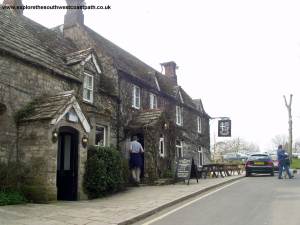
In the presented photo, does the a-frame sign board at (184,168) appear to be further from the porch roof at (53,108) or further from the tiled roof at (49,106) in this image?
the tiled roof at (49,106)

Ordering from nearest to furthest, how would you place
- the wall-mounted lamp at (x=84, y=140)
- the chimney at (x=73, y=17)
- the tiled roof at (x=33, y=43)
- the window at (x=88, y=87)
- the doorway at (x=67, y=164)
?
the doorway at (x=67, y=164)
the wall-mounted lamp at (x=84, y=140)
the tiled roof at (x=33, y=43)
the window at (x=88, y=87)
the chimney at (x=73, y=17)

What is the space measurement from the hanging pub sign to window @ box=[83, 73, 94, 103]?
745 inches

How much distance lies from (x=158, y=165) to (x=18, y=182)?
32.0 feet

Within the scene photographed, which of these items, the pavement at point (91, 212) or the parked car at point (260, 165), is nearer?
the pavement at point (91, 212)

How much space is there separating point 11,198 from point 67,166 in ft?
11.0

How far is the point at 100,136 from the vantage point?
1920cm

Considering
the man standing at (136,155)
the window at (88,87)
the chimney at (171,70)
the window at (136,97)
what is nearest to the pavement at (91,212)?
the man standing at (136,155)

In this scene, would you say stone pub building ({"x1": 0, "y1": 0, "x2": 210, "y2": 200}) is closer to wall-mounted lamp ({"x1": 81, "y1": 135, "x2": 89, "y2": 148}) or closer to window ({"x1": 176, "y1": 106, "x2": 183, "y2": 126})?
wall-mounted lamp ({"x1": 81, "y1": 135, "x2": 89, "y2": 148})

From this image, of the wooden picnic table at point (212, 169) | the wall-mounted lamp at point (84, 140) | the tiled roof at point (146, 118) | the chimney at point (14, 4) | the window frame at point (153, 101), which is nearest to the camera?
the wall-mounted lamp at point (84, 140)

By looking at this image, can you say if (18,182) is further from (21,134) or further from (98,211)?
(98,211)

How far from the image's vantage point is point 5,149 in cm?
1307

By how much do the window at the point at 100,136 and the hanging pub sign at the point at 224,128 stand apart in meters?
18.1

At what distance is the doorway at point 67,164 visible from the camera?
1418cm

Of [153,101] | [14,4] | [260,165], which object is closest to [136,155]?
[153,101]
